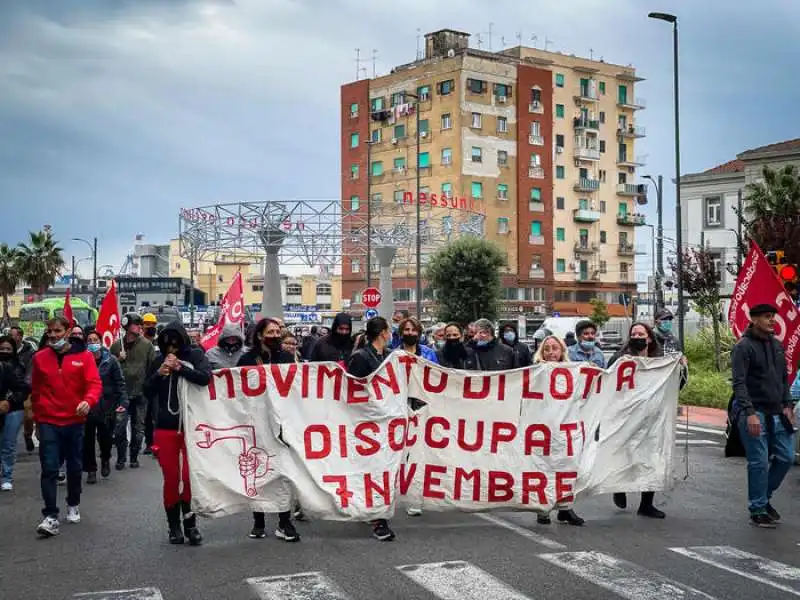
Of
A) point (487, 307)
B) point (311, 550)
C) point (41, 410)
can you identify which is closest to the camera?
point (311, 550)

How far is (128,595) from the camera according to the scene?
6.98 metres

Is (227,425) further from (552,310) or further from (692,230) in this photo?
(552,310)

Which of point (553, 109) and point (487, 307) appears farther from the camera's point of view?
point (553, 109)

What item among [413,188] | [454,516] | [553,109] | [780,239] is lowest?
[454,516]

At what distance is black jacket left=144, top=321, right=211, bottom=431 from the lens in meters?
8.80

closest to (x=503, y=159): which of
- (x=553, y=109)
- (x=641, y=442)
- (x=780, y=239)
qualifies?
(x=553, y=109)

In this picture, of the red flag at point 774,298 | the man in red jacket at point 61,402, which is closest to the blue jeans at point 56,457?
the man in red jacket at point 61,402

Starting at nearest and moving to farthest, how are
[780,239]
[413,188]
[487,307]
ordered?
[780,239]
[487,307]
[413,188]

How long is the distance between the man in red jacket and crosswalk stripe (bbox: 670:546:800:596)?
5056 mm

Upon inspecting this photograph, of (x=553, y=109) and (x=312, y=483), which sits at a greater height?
(x=553, y=109)

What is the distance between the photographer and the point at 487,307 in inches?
2400

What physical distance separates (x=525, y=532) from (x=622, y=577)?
180 centimetres

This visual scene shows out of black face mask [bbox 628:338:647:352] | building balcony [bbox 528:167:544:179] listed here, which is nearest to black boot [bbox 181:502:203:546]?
black face mask [bbox 628:338:647:352]

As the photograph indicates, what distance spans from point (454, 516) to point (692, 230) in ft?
188
